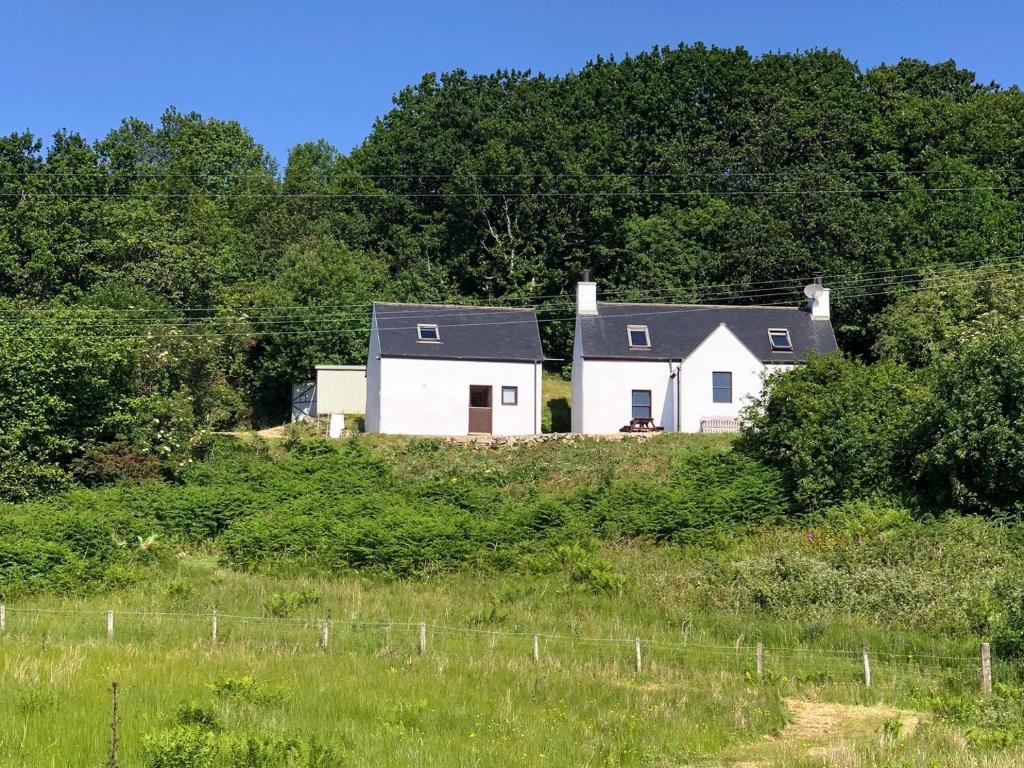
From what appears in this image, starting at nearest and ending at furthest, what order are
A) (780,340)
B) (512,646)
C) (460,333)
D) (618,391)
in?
1. (512,646)
2. (618,391)
3. (460,333)
4. (780,340)

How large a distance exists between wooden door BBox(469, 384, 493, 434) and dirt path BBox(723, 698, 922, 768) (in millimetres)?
30350

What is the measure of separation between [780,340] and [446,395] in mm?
14686

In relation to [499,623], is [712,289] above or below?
above

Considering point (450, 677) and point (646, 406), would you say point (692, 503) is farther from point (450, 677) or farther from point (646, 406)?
point (646, 406)

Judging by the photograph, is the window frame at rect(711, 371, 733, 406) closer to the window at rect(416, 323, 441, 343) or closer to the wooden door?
the wooden door

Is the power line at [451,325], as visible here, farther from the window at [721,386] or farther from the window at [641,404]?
the window at [721,386]

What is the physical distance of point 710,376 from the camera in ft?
156

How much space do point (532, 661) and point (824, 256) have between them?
4325cm

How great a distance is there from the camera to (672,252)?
63594 millimetres

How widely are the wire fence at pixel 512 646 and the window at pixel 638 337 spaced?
87.6ft

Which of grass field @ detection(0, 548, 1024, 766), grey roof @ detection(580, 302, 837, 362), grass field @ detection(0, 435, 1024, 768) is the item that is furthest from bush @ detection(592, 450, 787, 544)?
grey roof @ detection(580, 302, 837, 362)

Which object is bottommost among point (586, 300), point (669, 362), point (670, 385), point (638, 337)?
point (670, 385)

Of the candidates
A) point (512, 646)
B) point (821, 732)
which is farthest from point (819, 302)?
point (821, 732)

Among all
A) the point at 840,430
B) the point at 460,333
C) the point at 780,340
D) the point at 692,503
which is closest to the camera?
the point at 692,503
